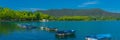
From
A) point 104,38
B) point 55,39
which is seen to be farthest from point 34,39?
point 104,38

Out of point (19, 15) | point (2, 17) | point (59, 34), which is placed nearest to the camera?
point (59, 34)

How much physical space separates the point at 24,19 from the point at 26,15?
Answer: 3928mm

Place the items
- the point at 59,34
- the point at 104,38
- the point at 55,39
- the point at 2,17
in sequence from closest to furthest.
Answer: the point at 104,38
the point at 55,39
the point at 59,34
the point at 2,17

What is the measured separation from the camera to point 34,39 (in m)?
46.5

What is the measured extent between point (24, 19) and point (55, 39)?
367 ft

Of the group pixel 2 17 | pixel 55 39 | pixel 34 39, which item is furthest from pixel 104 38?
pixel 2 17

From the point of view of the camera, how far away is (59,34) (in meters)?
48.2

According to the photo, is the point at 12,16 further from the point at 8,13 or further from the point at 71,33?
the point at 71,33

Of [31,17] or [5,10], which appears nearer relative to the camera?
[5,10]

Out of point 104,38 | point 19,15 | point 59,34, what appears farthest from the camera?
point 19,15

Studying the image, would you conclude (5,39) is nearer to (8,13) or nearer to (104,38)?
(104,38)

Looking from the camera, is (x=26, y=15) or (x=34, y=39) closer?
(x=34, y=39)

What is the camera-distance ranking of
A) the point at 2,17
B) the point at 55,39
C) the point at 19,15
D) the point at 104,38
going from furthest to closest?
the point at 19,15 < the point at 2,17 < the point at 55,39 < the point at 104,38

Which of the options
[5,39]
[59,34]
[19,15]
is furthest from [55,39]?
[19,15]
